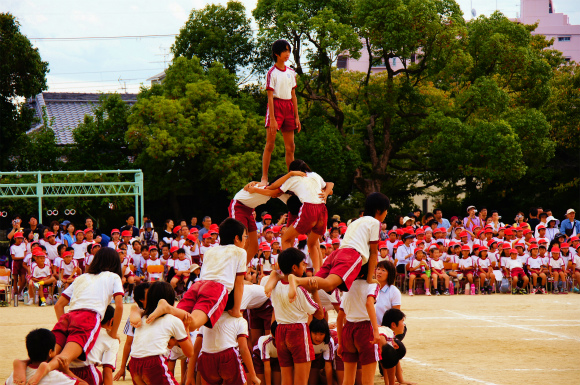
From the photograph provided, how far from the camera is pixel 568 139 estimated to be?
26781 millimetres

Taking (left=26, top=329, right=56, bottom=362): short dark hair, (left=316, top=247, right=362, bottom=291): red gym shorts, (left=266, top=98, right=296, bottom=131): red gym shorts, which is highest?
(left=266, top=98, right=296, bottom=131): red gym shorts

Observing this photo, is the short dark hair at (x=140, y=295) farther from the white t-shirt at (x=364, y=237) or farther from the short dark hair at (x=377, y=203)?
the short dark hair at (x=377, y=203)

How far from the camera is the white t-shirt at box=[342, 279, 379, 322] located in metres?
6.58

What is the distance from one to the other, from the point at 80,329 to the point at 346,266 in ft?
8.28

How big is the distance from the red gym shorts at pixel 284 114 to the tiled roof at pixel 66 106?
2329 centimetres

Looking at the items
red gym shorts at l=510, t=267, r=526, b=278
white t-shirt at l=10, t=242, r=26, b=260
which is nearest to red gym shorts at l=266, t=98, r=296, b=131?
white t-shirt at l=10, t=242, r=26, b=260

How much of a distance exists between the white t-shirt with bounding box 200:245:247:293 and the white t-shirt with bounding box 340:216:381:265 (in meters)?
1.06

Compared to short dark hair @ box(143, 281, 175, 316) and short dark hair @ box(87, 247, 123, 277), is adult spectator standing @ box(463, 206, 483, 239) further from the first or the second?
short dark hair @ box(143, 281, 175, 316)

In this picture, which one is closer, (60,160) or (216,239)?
(216,239)

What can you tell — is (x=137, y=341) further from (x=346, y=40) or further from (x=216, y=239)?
(x=346, y=40)

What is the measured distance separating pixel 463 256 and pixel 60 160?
56.1 feet

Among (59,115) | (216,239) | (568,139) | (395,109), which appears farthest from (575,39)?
(216,239)

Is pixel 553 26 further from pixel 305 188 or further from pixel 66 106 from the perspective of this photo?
pixel 305 188

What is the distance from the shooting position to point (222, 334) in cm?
620
